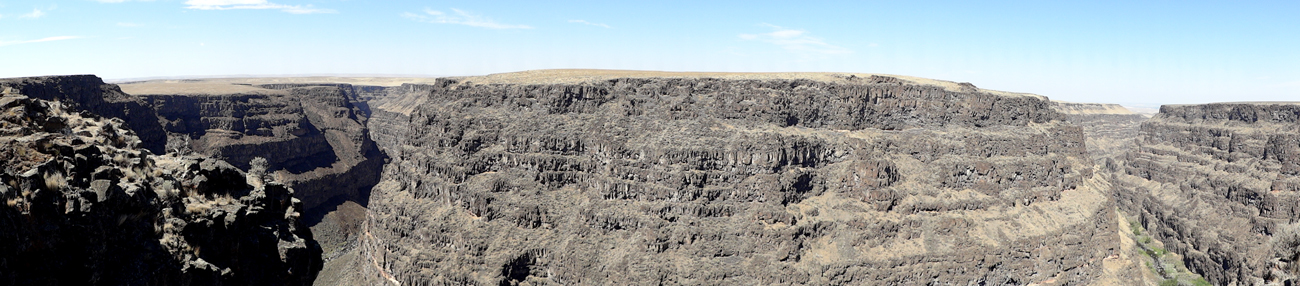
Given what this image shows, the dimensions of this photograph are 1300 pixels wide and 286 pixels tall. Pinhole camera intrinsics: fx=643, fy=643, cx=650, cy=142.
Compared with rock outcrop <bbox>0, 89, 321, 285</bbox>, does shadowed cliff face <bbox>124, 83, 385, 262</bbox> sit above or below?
below

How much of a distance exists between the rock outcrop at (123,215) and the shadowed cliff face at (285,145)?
202 ft

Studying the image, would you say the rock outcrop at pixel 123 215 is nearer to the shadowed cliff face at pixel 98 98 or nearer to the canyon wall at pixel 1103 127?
the shadowed cliff face at pixel 98 98

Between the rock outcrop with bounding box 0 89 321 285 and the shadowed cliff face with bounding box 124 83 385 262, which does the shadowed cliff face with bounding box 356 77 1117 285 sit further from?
the rock outcrop with bounding box 0 89 321 285

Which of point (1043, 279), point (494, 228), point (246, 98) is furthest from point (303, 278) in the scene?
point (246, 98)

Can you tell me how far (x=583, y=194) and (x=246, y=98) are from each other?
73.6 metres

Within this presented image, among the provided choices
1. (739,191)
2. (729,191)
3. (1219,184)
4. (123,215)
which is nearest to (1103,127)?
(1219,184)

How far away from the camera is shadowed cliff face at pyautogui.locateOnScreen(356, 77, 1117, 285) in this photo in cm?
4906

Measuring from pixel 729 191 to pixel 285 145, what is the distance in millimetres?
71746

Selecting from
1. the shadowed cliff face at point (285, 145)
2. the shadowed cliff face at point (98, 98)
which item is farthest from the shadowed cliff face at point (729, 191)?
the shadowed cliff face at point (285, 145)

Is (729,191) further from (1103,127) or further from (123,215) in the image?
(1103,127)

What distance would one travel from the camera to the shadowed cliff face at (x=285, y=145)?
279 ft

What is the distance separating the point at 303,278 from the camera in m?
21.4

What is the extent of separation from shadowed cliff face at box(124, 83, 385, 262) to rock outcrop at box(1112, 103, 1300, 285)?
339 feet

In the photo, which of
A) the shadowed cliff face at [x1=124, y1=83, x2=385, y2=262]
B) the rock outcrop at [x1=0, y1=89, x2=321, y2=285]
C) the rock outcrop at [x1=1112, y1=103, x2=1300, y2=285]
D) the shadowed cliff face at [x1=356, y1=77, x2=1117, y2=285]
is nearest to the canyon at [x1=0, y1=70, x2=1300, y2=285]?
the shadowed cliff face at [x1=356, y1=77, x2=1117, y2=285]
